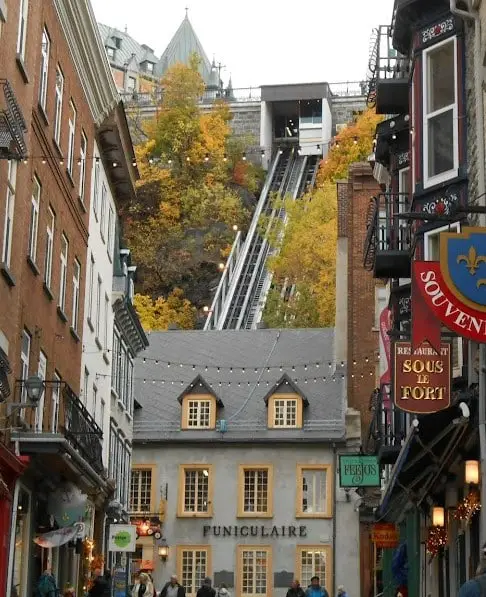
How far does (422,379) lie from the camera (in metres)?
18.4

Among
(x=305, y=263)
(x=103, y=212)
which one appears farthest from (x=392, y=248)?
(x=305, y=263)

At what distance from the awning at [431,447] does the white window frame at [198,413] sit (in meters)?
25.3

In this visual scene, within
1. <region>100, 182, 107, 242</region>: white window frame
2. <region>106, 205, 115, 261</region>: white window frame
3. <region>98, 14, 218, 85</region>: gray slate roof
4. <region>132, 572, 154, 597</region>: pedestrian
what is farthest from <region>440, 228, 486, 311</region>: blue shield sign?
<region>98, 14, 218, 85</region>: gray slate roof

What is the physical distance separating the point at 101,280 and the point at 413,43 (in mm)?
14254

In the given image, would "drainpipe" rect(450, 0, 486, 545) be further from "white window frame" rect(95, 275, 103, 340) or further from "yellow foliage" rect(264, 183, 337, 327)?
"yellow foliage" rect(264, 183, 337, 327)

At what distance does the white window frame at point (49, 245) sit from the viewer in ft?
84.0

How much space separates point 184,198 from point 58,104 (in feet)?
225

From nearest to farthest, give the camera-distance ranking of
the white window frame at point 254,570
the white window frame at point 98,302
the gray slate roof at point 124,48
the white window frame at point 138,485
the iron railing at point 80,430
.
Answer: the iron railing at point 80,430, the white window frame at point 98,302, the white window frame at point 254,570, the white window frame at point 138,485, the gray slate roof at point 124,48

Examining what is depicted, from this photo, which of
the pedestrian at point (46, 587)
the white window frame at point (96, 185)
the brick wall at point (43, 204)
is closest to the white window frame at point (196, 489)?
the white window frame at point (96, 185)

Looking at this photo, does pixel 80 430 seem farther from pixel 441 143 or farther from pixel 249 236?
pixel 249 236

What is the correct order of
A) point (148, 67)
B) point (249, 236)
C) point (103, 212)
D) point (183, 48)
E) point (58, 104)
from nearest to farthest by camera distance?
1. point (58, 104)
2. point (103, 212)
3. point (249, 236)
4. point (148, 67)
5. point (183, 48)

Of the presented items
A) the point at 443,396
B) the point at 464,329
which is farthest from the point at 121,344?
the point at 464,329

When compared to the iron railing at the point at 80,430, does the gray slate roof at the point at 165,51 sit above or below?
above

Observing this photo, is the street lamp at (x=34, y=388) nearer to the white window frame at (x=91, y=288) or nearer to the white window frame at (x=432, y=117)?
the white window frame at (x=432, y=117)
